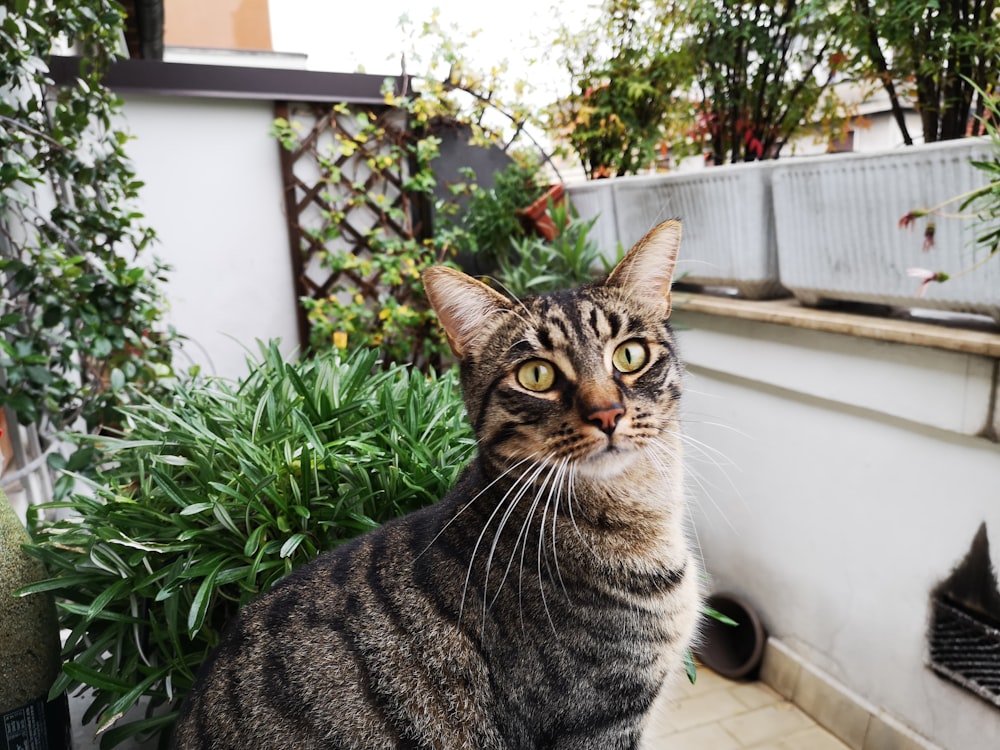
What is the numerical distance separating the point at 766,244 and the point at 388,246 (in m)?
1.78

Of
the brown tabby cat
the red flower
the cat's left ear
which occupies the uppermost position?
the cat's left ear

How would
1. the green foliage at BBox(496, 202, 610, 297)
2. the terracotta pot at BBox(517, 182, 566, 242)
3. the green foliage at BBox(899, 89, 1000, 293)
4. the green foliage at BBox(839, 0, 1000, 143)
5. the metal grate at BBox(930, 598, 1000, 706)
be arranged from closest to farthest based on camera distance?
the green foliage at BBox(899, 89, 1000, 293), the metal grate at BBox(930, 598, 1000, 706), the green foliage at BBox(839, 0, 1000, 143), the green foliage at BBox(496, 202, 610, 297), the terracotta pot at BBox(517, 182, 566, 242)

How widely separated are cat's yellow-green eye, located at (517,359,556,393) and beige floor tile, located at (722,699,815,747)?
5.02 ft

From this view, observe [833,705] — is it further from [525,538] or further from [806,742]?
[525,538]

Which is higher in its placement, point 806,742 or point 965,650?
point 965,650

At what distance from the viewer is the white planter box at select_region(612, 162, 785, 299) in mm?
1959

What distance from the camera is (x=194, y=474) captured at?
113 centimetres

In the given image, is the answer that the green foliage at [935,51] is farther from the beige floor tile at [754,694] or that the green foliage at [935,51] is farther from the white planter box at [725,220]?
the beige floor tile at [754,694]

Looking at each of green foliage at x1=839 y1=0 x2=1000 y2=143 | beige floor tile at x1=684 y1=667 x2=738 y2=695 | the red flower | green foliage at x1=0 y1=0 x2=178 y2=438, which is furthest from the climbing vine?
green foliage at x1=839 y1=0 x2=1000 y2=143

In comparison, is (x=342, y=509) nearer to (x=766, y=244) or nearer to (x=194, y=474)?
(x=194, y=474)

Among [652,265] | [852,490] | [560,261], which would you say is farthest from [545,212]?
[652,265]

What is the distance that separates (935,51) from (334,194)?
245cm

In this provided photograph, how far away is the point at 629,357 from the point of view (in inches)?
35.8

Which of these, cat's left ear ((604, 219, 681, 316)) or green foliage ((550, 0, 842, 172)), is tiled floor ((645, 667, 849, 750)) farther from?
green foliage ((550, 0, 842, 172))
